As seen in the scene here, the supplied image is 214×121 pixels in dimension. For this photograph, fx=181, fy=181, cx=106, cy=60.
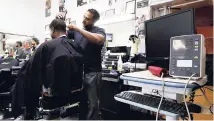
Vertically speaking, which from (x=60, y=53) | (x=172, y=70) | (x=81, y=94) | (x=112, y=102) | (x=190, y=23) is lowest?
(x=112, y=102)

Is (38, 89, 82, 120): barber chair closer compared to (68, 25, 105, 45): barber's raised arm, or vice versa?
(38, 89, 82, 120): barber chair

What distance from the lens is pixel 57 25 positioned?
1840mm

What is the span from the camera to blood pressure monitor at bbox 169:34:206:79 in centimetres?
96

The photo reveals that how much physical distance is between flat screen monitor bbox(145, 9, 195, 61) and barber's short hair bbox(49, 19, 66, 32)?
2.78 ft

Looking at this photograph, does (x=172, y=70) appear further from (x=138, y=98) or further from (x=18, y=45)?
(x=18, y=45)

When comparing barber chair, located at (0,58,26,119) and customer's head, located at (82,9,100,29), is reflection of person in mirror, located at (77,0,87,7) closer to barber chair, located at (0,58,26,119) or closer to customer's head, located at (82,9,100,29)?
customer's head, located at (82,9,100,29)

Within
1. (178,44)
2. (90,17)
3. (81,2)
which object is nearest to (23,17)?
(81,2)

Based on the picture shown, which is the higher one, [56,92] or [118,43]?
[118,43]

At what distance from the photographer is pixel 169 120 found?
956 millimetres

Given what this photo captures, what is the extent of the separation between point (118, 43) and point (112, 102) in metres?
1.31

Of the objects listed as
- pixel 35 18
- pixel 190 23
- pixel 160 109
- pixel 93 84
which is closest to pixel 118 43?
pixel 93 84

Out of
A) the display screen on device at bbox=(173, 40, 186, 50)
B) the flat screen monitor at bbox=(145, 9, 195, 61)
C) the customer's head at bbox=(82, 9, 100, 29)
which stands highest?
the customer's head at bbox=(82, 9, 100, 29)

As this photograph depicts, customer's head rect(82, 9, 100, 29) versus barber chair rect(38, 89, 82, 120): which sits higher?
Answer: customer's head rect(82, 9, 100, 29)

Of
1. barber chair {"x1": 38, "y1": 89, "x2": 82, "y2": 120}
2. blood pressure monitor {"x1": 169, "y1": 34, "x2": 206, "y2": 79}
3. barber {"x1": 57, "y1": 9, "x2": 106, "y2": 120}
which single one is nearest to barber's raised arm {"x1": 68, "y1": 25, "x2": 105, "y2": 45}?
barber {"x1": 57, "y1": 9, "x2": 106, "y2": 120}
